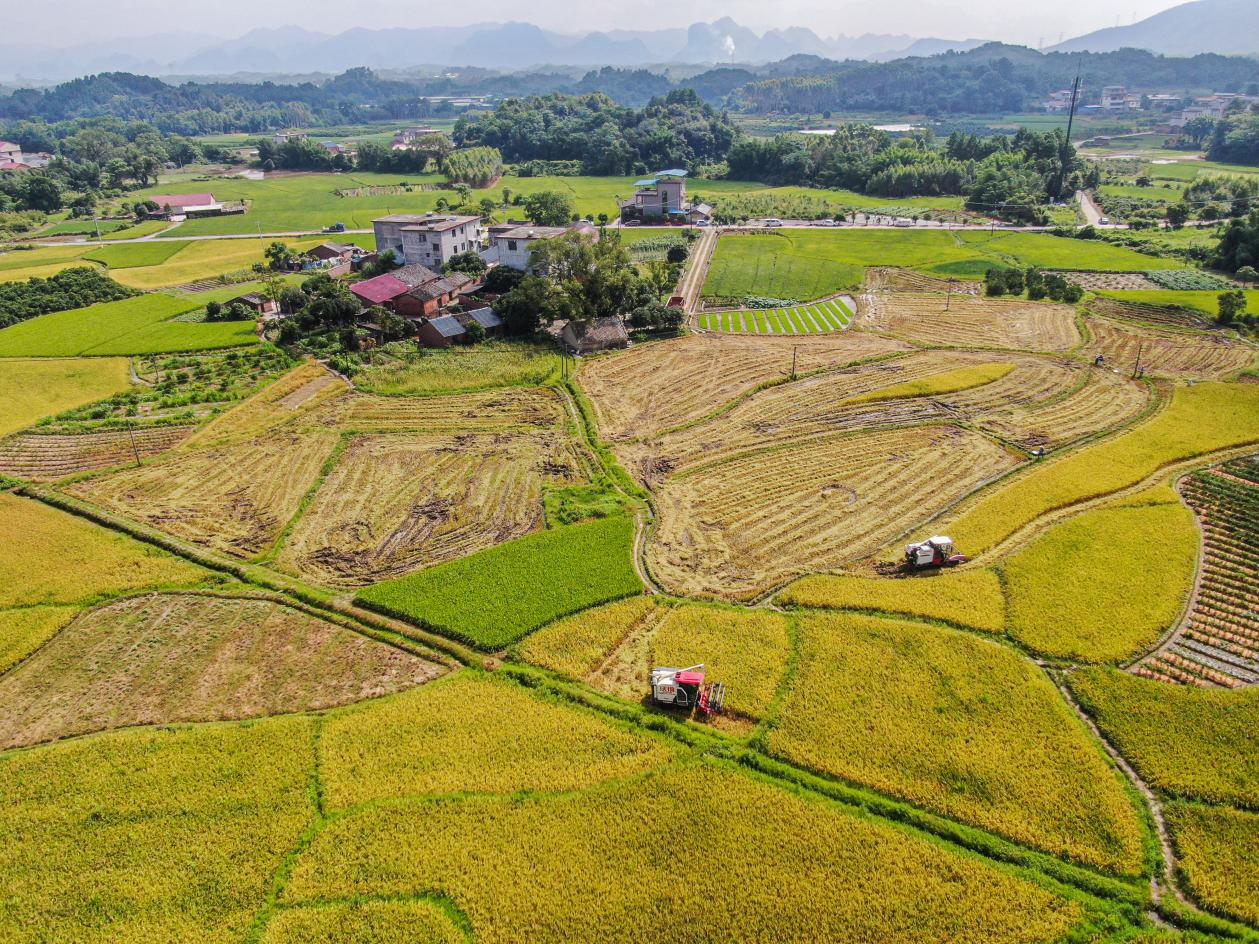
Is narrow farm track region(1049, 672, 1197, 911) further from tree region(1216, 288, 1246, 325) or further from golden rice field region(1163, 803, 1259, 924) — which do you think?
tree region(1216, 288, 1246, 325)

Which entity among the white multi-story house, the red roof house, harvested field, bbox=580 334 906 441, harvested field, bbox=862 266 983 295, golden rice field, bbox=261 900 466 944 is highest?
the white multi-story house

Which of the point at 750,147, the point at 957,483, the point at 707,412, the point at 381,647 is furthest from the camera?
the point at 750,147

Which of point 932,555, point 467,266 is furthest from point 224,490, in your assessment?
point 467,266

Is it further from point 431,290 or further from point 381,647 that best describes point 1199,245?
point 381,647

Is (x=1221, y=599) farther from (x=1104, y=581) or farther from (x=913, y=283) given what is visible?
(x=913, y=283)

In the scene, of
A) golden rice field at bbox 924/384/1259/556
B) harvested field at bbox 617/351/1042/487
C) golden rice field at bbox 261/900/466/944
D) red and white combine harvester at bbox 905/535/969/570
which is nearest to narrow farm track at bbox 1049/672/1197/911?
red and white combine harvester at bbox 905/535/969/570

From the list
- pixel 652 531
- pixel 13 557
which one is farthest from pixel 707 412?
pixel 13 557
